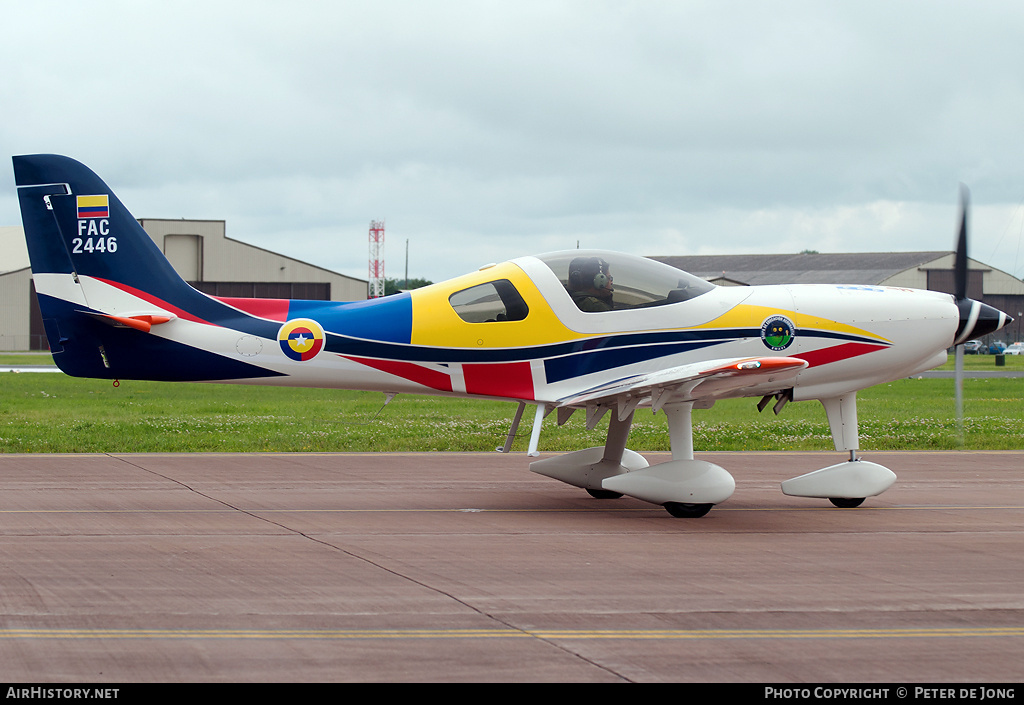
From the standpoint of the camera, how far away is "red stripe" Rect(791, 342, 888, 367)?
1152 cm

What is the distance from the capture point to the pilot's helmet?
11.4 metres

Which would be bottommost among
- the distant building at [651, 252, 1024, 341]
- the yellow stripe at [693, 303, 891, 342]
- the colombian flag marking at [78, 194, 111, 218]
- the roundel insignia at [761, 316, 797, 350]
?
the roundel insignia at [761, 316, 797, 350]

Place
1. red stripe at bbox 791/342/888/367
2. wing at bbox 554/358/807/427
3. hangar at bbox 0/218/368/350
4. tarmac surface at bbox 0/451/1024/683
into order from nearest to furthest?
tarmac surface at bbox 0/451/1024/683 < wing at bbox 554/358/807/427 < red stripe at bbox 791/342/888/367 < hangar at bbox 0/218/368/350

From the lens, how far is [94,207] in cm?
1169

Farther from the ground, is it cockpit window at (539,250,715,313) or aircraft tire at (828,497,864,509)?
cockpit window at (539,250,715,313)

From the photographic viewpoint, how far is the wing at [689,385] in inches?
392

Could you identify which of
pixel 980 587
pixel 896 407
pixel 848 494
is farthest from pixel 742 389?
pixel 896 407

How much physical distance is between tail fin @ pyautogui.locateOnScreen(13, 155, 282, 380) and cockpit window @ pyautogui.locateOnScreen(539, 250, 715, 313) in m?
3.37

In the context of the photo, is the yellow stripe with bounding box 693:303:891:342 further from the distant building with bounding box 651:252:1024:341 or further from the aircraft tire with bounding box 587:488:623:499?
the distant building with bounding box 651:252:1024:341

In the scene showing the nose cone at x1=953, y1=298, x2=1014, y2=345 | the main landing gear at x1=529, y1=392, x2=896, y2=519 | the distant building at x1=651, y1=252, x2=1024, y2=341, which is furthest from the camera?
the distant building at x1=651, y1=252, x2=1024, y2=341

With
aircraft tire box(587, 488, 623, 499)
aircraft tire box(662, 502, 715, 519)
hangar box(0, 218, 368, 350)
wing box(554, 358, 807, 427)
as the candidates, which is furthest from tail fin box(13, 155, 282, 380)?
hangar box(0, 218, 368, 350)

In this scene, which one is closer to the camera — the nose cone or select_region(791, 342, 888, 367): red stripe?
select_region(791, 342, 888, 367): red stripe

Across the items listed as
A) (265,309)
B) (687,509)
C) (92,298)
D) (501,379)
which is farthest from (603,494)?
(92,298)

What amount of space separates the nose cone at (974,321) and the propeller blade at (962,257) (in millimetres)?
146
